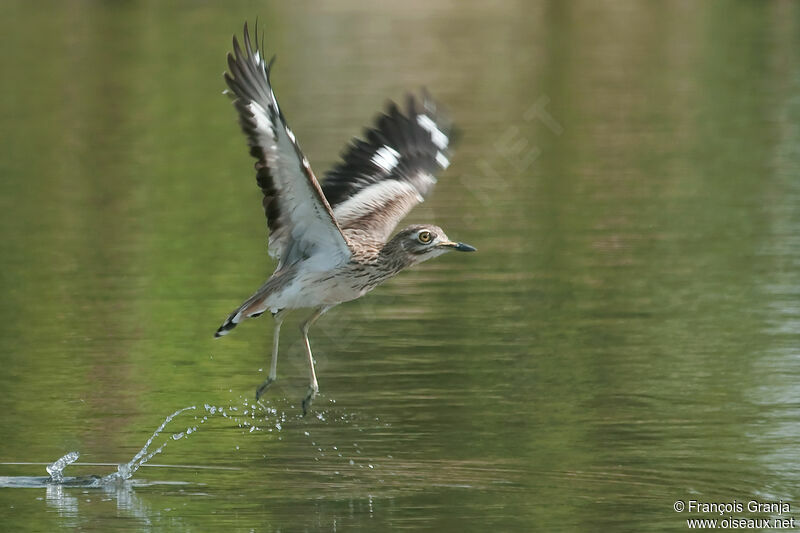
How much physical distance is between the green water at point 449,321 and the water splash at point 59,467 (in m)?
0.11

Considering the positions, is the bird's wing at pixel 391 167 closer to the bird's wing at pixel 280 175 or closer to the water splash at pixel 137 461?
the bird's wing at pixel 280 175

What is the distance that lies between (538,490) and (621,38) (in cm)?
3754

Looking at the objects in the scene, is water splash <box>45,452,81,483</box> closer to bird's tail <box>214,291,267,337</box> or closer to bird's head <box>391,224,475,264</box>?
bird's tail <box>214,291,267,337</box>

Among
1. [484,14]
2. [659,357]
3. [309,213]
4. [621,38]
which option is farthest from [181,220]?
[484,14]

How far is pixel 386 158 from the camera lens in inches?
519

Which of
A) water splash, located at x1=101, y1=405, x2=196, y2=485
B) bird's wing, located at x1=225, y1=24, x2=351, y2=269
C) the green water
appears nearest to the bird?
bird's wing, located at x1=225, y1=24, x2=351, y2=269

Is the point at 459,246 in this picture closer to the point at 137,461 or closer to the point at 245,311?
the point at 245,311

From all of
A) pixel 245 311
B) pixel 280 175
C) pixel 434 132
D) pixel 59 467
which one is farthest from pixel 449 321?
pixel 280 175

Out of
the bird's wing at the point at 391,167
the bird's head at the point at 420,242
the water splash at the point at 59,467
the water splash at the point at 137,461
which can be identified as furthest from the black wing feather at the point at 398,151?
the water splash at the point at 59,467

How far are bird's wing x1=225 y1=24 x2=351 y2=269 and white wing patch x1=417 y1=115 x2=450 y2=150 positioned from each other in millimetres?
2045

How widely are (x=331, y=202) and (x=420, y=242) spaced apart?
1.49 meters

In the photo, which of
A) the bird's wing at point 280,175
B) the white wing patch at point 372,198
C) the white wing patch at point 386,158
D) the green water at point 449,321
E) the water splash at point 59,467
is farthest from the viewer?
the white wing patch at point 386,158

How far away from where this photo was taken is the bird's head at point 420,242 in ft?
37.8

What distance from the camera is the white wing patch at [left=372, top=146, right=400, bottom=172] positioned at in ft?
43.0
